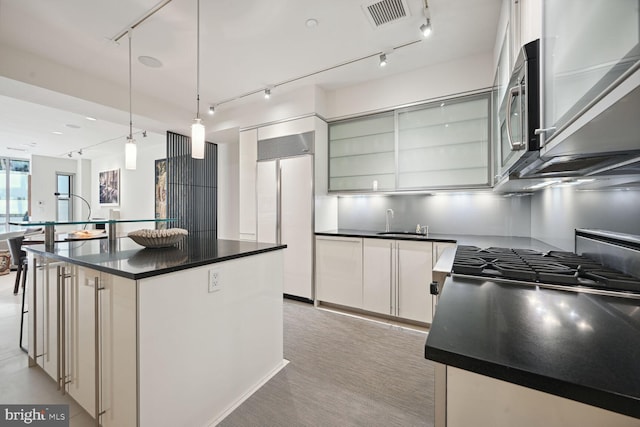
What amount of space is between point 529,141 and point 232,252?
1634 millimetres

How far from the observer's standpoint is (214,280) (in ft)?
5.04

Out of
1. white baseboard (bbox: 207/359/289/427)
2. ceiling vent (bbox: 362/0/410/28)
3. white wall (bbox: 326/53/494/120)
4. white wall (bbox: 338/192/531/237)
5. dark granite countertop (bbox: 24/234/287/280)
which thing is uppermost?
ceiling vent (bbox: 362/0/410/28)

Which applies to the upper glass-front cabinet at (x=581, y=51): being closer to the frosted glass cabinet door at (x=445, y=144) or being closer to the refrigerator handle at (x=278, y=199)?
the frosted glass cabinet door at (x=445, y=144)

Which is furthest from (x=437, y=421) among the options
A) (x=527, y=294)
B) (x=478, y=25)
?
(x=478, y=25)

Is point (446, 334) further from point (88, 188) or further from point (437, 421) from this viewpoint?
point (88, 188)

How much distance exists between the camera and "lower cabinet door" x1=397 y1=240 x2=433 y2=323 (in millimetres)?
2691

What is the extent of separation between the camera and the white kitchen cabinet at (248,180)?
3914 mm

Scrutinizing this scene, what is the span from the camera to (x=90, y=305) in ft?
4.73

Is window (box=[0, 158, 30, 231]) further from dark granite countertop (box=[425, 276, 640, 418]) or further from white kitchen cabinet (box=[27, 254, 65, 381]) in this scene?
dark granite countertop (box=[425, 276, 640, 418])

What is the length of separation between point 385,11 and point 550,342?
250 cm

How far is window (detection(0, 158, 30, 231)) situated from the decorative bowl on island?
859 centimetres

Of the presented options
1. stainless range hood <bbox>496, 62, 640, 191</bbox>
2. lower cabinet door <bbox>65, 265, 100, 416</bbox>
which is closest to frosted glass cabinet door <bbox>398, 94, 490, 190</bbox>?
stainless range hood <bbox>496, 62, 640, 191</bbox>

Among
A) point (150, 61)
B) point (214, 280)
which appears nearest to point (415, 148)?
point (214, 280)

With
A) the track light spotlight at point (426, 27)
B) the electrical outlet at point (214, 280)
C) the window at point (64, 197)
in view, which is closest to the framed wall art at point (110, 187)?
the window at point (64, 197)
